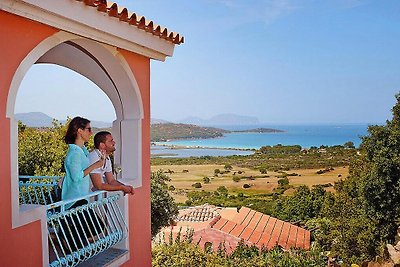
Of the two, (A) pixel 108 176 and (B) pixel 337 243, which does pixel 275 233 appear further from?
(A) pixel 108 176

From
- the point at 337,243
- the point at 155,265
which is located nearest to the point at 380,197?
the point at 337,243

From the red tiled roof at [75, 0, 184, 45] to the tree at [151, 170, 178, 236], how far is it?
38.6 feet

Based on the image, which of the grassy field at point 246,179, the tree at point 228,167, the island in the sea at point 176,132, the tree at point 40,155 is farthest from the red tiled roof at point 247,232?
the tree at point 228,167

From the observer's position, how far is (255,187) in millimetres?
64312

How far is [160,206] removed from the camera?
1664 cm

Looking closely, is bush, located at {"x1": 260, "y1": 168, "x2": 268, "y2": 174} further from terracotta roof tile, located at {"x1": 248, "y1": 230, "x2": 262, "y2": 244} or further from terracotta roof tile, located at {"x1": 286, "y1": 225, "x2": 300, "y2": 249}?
terracotta roof tile, located at {"x1": 248, "y1": 230, "x2": 262, "y2": 244}

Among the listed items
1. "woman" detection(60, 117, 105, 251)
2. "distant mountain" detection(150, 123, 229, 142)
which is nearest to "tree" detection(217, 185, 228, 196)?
"distant mountain" detection(150, 123, 229, 142)

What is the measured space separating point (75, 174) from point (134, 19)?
5.12 ft

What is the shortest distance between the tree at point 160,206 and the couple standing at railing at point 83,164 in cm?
1212

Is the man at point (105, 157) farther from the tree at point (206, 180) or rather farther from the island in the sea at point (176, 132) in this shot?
the island in the sea at point (176, 132)

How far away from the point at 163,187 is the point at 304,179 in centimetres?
5155

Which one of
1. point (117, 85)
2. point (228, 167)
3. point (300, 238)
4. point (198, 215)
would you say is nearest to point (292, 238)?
point (300, 238)

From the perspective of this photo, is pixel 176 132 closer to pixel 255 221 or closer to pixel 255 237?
pixel 255 221

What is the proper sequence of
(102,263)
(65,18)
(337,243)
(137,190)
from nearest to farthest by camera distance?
(65,18) → (102,263) → (137,190) → (337,243)
